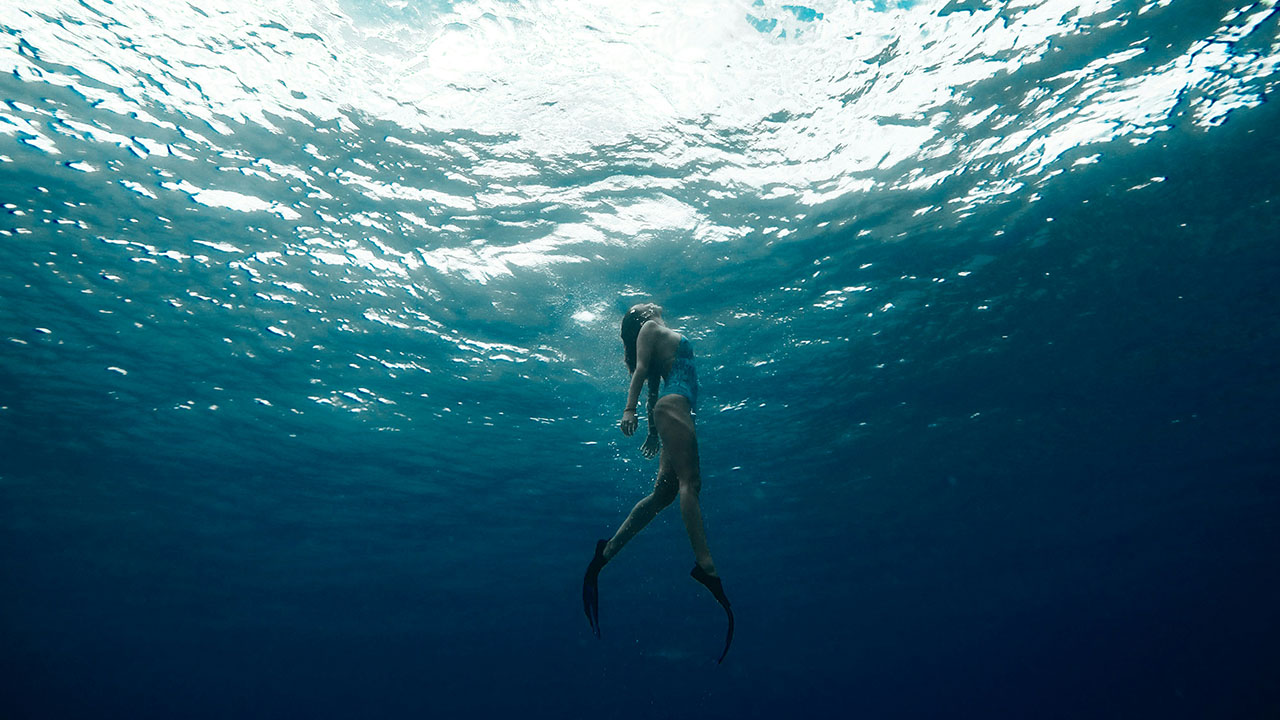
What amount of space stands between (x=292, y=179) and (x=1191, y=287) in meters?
21.5

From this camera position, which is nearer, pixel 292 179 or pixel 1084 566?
pixel 292 179

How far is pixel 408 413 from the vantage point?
1942 centimetres

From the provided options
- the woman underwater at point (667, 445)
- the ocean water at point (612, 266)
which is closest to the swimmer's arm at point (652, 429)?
the woman underwater at point (667, 445)

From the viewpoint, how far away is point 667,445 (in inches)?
177

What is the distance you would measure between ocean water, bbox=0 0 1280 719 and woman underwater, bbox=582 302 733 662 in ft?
17.6

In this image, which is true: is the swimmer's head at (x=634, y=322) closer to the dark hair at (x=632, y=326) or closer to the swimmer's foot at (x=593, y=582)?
the dark hair at (x=632, y=326)

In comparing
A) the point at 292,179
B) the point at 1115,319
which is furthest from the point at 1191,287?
the point at 292,179

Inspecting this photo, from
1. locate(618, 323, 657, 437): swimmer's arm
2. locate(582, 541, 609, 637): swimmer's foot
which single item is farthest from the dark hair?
locate(582, 541, 609, 637): swimmer's foot

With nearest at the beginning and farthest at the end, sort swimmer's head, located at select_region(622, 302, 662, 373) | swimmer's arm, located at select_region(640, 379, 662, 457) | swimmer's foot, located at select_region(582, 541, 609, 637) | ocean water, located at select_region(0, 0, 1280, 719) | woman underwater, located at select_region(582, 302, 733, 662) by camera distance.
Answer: woman underwater, located at select_region(582, 302, 733, 662), swimmer's foot, located at select_region(582, 541, 609, 637), swimmer's arm, located at select_region(640, 379, 662, 457), swimmer's head, located at select_region(622, 302, 662, 373), ocean water, located at select_region(0, 0, 1280, 719)

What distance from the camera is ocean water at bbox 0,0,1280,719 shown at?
28.0 feet

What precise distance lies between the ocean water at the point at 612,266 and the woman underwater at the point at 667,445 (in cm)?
536

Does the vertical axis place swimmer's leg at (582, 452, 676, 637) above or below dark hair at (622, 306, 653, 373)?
below

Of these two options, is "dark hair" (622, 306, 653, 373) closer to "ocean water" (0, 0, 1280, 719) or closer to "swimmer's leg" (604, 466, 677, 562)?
"swimmer's leg" (604, 466, 677, 562)

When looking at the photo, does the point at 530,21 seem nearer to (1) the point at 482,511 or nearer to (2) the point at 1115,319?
(2) the point at 1115,319
